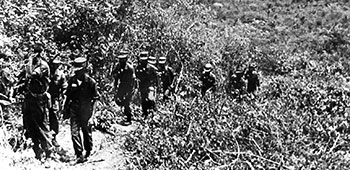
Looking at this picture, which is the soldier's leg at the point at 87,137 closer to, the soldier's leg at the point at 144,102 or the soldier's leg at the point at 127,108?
the soldier's leg at the point at 127,108

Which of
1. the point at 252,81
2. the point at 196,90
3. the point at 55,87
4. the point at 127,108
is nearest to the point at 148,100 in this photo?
the point at 127,108

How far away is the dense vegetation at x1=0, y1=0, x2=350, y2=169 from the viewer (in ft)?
27.3

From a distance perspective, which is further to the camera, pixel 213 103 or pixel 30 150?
pixel 213 103

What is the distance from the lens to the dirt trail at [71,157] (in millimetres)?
7562

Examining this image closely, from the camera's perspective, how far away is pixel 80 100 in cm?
800

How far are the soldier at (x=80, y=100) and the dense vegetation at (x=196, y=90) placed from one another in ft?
3.01

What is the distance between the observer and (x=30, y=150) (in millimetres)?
9000

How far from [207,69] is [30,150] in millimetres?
5589

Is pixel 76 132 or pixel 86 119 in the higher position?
pixel 86 119

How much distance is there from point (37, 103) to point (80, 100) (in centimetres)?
60

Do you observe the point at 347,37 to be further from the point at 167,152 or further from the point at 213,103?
the point at 167,152

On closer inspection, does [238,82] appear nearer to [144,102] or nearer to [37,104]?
[144,102]

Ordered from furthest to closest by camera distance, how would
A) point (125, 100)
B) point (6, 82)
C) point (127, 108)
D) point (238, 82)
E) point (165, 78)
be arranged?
point (238, 82)
point (165, 78)
point (127, 108)
point (125, 100)
point (6, 82)

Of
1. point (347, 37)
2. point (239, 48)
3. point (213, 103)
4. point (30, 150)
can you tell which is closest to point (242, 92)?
point (213, 103)
